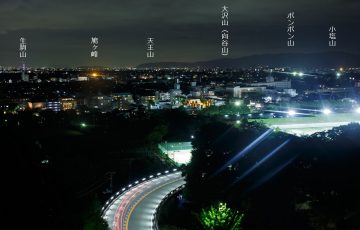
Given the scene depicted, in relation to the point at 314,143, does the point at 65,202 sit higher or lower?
lower

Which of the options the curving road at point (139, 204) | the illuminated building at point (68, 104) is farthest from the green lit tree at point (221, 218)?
the illuminated building at point (68, 104)

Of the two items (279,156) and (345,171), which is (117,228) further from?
(345,171)

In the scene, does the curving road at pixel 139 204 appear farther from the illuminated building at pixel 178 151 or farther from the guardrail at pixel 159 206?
the illuminated building at pixel 178 151

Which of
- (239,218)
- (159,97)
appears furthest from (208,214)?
(159,97)

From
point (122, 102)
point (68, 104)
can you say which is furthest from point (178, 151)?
point (68, 104)

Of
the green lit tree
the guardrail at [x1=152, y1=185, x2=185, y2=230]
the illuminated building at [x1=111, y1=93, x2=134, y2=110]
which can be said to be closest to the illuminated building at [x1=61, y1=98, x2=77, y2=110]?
the illuminated building at [x1=111, y1=93, x2=134, y2=110]

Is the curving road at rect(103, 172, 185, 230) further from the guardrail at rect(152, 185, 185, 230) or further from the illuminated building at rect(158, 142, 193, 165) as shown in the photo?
the illuminated building at rect(158, 142, 193, 165)
